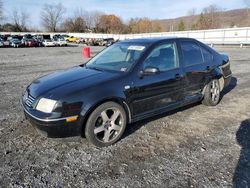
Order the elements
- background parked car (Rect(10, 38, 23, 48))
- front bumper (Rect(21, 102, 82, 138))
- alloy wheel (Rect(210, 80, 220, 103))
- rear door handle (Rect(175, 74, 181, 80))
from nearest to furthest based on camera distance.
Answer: front bumper (Rect(21, 102, 82, 138)) < rear door handle (Rect(175, 74, 181, 80)) < alloy wheel (Rect(210, 80, 220, 103)) < background parked car (Rect(10, 38, 23, 48))

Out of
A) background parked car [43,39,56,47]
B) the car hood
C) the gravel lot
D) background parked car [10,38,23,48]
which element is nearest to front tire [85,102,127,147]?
the gravel lot

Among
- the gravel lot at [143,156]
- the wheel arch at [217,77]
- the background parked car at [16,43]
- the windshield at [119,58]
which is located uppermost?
the background parked car at [16,43]

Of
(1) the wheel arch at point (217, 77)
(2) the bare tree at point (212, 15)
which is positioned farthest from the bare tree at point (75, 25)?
(1) the wheel arch at point (217, 77)

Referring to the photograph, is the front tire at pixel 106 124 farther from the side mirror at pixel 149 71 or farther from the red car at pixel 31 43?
the red car at pixel 31 43

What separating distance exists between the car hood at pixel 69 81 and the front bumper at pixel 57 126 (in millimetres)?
379

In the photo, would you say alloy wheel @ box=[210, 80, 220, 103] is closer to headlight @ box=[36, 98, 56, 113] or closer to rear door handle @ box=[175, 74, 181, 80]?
rear door handle @ box=[175, 74, 181, 80]

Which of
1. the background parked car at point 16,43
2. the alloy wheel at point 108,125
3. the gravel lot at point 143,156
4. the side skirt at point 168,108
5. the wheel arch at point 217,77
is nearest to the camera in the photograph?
the gravel lot at point 143,156

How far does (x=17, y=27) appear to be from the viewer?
297 feet

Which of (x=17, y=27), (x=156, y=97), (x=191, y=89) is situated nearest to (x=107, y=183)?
(x=156, y=97)

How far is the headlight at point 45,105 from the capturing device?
10.8 ft

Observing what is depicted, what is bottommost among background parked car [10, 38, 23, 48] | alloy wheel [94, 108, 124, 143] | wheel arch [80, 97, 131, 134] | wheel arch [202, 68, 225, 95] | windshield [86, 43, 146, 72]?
alloy wheel [94, 108, 124, 143]

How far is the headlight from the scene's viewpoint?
3303mm

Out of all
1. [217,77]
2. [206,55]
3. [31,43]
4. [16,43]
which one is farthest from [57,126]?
[31,43]

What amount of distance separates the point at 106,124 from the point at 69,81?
883 millimetres
